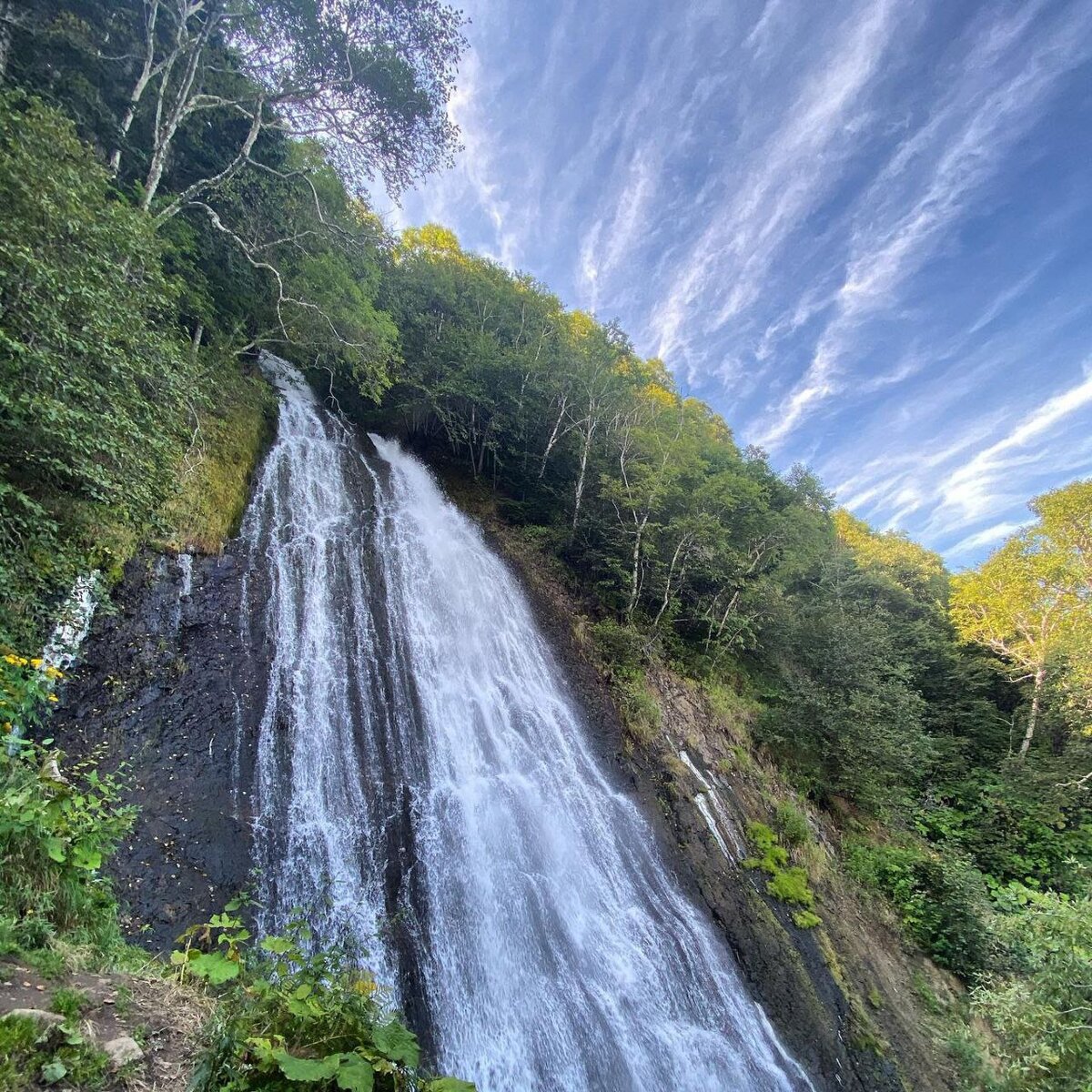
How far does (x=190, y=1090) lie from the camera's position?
1.81m

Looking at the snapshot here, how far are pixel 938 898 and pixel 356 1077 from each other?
12916 millimetres

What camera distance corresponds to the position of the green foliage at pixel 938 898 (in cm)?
Answer: 896

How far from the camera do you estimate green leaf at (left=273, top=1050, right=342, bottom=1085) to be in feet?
5.54

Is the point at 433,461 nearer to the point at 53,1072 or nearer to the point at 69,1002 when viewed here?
the point at 69,1002

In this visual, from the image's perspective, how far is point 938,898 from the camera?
9.83 metres

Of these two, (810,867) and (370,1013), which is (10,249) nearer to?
(370,1013)

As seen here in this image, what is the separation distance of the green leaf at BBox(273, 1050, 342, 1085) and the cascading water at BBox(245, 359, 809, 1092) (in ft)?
16.1

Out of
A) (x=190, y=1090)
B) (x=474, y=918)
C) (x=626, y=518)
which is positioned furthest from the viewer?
(x=626, y=518)

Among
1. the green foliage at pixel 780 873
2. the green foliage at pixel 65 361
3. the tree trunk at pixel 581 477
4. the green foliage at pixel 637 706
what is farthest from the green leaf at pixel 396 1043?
the tree trunk at pixel 581 477

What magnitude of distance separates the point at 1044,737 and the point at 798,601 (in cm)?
725

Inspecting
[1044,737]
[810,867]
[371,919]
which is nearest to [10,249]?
[371,919]

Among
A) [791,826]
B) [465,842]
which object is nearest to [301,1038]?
[465,842]

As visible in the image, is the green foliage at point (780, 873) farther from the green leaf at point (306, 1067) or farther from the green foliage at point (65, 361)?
the green foliage at point (65, 361)

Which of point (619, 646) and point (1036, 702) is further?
point (1036, 702)
